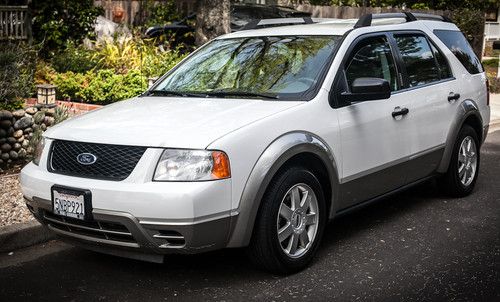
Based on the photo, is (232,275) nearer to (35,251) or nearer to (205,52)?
(35,251)

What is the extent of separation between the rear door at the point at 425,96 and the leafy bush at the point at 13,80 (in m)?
4.63

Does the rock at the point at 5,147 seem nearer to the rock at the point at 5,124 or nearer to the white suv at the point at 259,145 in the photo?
the rock at the point at 5,124

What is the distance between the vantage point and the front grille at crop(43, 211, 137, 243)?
4.53 m

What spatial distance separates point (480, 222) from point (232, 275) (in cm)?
246

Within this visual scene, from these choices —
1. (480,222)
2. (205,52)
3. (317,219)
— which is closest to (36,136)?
(205,52)

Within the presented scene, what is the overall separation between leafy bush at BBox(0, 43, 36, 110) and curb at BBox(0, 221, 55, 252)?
9.89 feet

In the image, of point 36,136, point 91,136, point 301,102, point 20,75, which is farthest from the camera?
point 20,75

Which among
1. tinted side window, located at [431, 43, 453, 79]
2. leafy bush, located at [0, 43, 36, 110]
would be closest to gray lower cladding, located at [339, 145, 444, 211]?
tinted side window, located at [431, 43, 453, 79]

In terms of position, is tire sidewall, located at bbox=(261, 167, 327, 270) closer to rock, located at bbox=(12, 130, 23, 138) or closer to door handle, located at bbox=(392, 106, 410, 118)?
door handle, located at bbox=(392, 106, 410, 118)

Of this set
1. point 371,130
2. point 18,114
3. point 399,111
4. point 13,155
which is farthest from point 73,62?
point 371,130

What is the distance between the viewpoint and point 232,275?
5.03m

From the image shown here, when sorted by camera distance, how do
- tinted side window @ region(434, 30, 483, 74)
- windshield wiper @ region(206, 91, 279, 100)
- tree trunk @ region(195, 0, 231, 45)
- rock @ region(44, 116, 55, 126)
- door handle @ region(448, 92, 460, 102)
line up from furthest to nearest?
tree trunk @ region(195, 0, 231, 45), rock @ region(44, 116, 55, 126), tinted side window @ region(434, 30, 483, 74), door handle @ region(448, 92, 460, 102), windshield wiper @ region(206, 91, 279, 100)

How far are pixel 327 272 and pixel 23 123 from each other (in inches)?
178

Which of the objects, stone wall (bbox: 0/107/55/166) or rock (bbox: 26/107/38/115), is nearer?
stone wall (bbox: 0/107/55/166)
